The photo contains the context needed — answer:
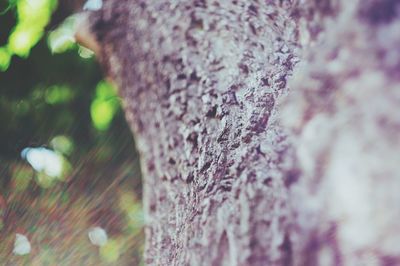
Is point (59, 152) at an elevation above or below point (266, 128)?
above

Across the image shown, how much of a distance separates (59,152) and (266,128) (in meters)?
2.09

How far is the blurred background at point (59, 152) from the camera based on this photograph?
2.52 meters

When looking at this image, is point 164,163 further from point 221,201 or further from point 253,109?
point 221,201

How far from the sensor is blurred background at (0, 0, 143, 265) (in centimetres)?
252

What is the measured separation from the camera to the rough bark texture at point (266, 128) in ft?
1.67

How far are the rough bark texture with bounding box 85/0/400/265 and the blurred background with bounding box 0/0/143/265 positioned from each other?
4.21 feet

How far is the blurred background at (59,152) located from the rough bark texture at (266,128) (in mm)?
1282

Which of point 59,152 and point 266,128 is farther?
point 59,152

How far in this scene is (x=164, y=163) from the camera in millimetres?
1157

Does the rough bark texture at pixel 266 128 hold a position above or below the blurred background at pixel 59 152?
below

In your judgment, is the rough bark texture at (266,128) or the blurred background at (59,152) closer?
the rough bark texture at (266,128)

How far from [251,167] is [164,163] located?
0.46 meters

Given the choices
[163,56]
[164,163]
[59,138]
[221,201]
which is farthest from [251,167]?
[59,138]

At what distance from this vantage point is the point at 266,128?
826mm
